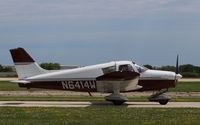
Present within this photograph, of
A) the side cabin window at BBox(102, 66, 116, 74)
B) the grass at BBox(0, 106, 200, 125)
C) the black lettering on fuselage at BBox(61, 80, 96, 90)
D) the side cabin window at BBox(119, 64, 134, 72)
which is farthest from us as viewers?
the black lettering on fuselage at BBox(61, 80, 96, 90)

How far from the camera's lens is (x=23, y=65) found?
1058 inches

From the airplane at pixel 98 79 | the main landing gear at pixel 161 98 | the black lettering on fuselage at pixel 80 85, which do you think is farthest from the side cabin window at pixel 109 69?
the main landing gear at pixel 161 98

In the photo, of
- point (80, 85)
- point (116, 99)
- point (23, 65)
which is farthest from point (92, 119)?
point (23, 65)

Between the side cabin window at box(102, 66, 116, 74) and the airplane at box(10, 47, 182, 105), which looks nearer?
the side cabin window at box(102, 66, 116, 74)

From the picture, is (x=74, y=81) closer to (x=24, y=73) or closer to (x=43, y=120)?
(x=24, y=73)

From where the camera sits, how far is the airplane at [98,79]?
25516mm

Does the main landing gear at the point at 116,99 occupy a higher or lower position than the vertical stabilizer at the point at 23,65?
lower

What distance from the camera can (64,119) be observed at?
15266 mm

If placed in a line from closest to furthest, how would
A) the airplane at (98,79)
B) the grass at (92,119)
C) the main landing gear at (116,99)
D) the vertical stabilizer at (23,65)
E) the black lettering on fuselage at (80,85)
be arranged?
1. the grass at (92,119)
2. the main landing gear at (116,99)
3. the airplane at (98,79)
4. the black lettering on fuselage at (80,85)
5. the vertical stabilizer at (23,65)

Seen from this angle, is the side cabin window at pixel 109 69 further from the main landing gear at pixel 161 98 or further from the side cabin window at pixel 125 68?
the main landing gear at pixel 161 98

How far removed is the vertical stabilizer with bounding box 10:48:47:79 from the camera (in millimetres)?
26797

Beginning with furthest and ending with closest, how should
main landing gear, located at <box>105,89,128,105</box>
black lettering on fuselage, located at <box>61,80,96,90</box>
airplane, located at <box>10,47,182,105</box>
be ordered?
black lettering on fuselage, located at <box>61,80,96,90</box> → airplane, located at <box>10,47,182,105</box> → main landing gear, located at <box>105,89,128,105</box>

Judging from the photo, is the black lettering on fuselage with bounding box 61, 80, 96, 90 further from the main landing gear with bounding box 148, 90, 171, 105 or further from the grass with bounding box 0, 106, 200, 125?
the grass with bounding box 0, 106, 200, 125

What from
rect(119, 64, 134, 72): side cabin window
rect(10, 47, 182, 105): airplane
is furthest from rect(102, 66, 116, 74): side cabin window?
rect(119, 64, 134, 72): side cabin window
